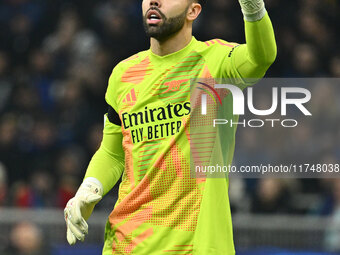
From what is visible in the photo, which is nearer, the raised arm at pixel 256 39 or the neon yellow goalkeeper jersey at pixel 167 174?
the raised arm at pixel 256 39

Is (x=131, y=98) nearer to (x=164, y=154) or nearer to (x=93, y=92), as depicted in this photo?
(x=164, y=154)

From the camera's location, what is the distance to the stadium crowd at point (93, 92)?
822 cm

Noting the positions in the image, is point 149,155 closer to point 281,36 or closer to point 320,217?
point 320,217

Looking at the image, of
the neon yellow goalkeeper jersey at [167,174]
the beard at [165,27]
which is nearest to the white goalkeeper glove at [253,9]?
the neon yellow goalkeeper jersey at [167,174]

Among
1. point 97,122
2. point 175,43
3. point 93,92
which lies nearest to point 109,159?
point 175,43

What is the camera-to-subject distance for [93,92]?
9.95m

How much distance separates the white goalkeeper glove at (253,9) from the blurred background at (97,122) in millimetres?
4144

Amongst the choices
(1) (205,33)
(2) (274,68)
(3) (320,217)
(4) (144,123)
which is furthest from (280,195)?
(4) (144,123)

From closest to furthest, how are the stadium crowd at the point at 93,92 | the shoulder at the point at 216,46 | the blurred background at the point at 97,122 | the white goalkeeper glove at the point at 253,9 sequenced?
the white goalkeeper glove at the point at 253,9, the shoulder at the point at 216,46, the blurred background at the point at 97,122, the stadium crowd at the point at 93,92

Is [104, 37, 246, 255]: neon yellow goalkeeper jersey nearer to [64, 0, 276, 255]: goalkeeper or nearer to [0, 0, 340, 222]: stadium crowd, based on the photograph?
[64, 0, 276, 255]: goalkeeper

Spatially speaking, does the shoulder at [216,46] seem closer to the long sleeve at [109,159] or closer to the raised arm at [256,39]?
the raised arm at [256,39]

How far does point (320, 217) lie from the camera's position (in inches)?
310

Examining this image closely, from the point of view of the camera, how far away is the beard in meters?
4.23

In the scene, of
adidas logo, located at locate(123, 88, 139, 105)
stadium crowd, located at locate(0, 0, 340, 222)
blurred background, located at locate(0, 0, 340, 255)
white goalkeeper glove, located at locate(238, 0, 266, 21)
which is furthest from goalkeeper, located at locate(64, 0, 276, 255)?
stadium crowd, located at locate(0, 0, 340, 222)
